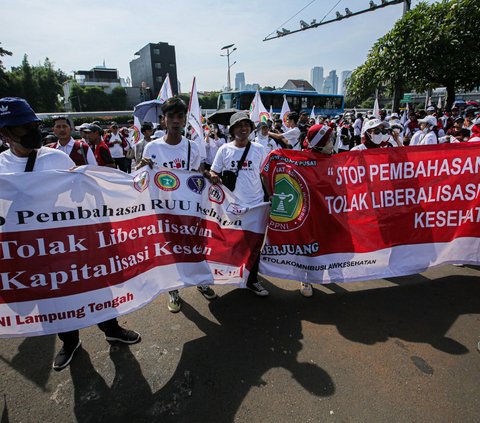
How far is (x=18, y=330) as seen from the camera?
229 centimetres

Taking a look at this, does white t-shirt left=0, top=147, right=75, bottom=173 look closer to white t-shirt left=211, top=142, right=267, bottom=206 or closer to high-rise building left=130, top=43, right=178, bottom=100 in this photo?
white t-shirt left=211, top=142, right=267, bottom=206

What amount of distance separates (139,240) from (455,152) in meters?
3.54

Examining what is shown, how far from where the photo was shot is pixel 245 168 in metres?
3.37

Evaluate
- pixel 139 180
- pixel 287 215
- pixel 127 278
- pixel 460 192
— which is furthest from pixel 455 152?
pixel 127 278

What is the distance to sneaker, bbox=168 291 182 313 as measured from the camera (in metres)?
3.27

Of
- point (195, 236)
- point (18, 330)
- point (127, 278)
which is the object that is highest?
point (195, 236)

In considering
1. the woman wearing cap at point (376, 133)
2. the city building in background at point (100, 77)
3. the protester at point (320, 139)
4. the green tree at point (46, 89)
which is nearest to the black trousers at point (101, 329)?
the protester at point (320, 139)

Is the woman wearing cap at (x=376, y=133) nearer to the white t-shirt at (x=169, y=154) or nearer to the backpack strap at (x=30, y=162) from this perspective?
the white t-shirt at (x=169, y=154)

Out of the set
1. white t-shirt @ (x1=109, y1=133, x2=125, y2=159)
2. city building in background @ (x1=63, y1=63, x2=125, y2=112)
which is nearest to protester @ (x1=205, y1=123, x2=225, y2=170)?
white t-shirt @ (x1=109, y1=133, x2=125, y2=159)

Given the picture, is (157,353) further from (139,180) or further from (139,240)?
(139,180)

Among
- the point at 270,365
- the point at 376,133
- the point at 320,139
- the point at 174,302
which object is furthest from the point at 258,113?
the point at 270,365

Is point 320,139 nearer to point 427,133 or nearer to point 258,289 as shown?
point 258,289

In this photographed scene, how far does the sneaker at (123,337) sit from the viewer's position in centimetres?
276

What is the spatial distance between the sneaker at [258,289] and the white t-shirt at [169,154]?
60.0 inches
